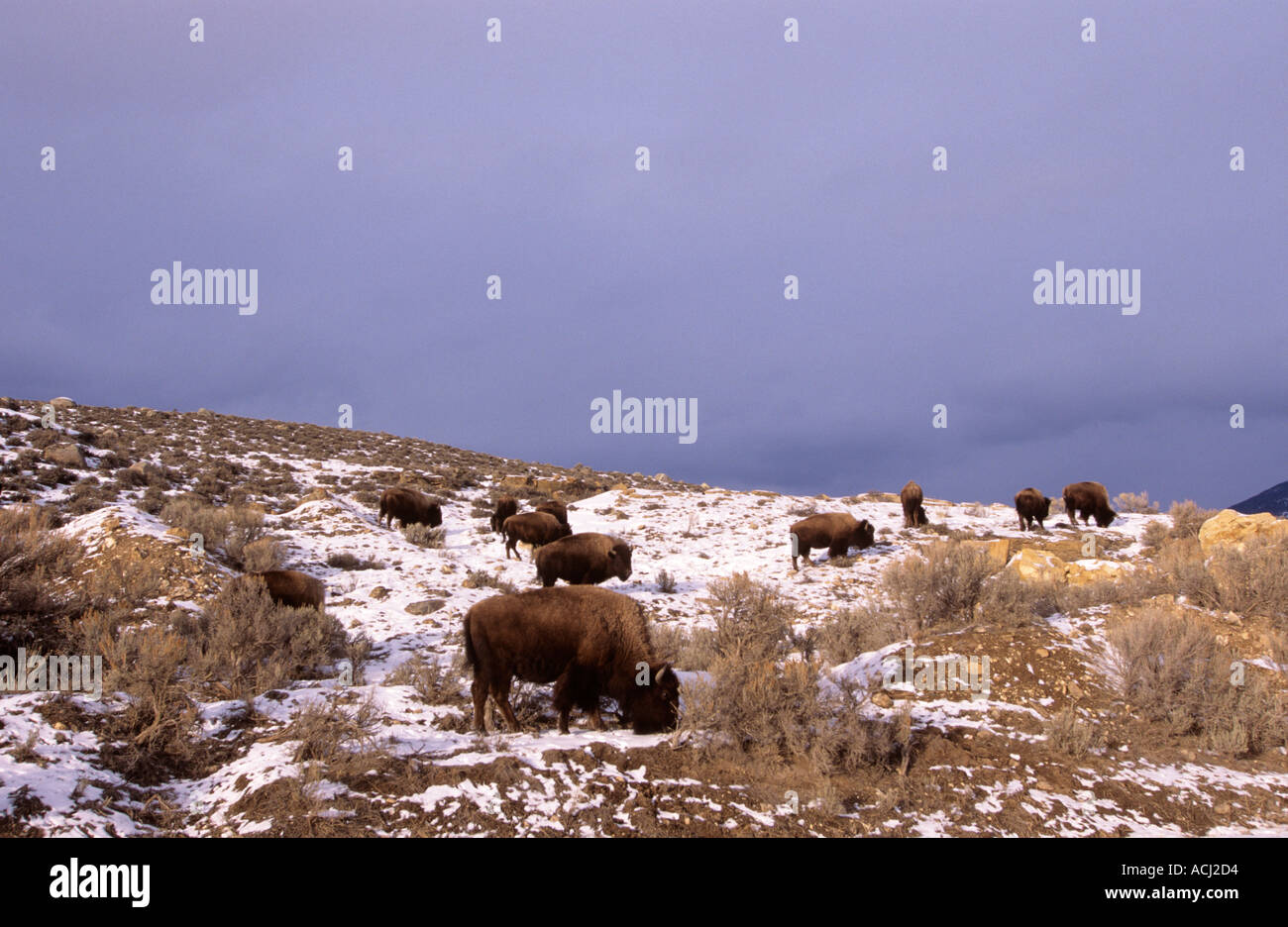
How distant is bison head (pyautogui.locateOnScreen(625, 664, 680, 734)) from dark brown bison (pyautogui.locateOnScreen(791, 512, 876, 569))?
10.7 meters

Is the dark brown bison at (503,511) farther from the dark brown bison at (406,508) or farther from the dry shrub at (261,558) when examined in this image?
the dry shrub at (261,558)

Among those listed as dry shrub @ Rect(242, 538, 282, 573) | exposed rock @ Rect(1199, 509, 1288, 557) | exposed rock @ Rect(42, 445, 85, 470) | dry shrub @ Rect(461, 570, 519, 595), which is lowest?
dry shrub @ Rect(461, 570, 519, 595)

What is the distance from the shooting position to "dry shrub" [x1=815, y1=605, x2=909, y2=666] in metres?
9.49

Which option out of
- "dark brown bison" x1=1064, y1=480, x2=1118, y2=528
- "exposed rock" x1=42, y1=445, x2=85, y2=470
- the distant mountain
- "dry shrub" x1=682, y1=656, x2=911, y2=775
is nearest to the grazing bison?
"dry shrub" x1=682, y1=656, x2=911, y2=775

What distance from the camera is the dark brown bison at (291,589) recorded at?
1022 cm

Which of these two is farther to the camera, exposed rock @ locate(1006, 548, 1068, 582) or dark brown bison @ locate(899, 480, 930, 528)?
dark brown bison @ locate(899, 480, 930, 528)

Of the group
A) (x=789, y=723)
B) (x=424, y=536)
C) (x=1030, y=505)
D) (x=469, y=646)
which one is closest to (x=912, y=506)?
(x=1030, y=505)

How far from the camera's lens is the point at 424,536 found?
18.6m

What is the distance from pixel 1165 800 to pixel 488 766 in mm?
5668

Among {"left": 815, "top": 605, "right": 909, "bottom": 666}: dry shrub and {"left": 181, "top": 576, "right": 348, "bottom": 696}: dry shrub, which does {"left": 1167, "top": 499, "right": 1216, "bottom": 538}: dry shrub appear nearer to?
{"left": 815, "top": 605, "right": 909, "bottom": 666}: dry shrub

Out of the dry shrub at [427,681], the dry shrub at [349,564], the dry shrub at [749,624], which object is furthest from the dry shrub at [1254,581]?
the dry shrub at [349,564]

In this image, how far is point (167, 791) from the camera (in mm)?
5344
